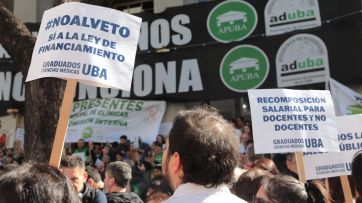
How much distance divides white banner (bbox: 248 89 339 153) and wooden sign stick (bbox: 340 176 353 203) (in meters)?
0.26

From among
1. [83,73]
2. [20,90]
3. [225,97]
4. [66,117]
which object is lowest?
[66,117]

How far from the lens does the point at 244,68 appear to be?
30.3 ft

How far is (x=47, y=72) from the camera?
9.55ft

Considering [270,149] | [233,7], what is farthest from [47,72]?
[233,7]

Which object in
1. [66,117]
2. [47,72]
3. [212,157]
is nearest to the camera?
[212,157]

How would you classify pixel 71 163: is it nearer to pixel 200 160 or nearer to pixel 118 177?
pixel 118 177

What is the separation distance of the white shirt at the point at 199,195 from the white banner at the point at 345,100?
6360 mm

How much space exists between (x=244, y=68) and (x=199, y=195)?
7.82m

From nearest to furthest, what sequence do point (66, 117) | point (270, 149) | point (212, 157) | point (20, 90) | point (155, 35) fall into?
point (212, 157) → point (66, 117) → point (270, 149) → point (155, 35) → point (20, 90)

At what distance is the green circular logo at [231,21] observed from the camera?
367 inches

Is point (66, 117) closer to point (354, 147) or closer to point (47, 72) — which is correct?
point (47, 72)

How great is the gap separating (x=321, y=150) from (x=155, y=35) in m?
7.38

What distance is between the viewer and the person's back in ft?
5.25

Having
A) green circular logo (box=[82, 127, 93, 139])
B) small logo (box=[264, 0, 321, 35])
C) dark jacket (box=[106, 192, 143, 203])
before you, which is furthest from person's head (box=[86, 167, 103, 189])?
green circular logo (box=[82, 127, 93, 139])
